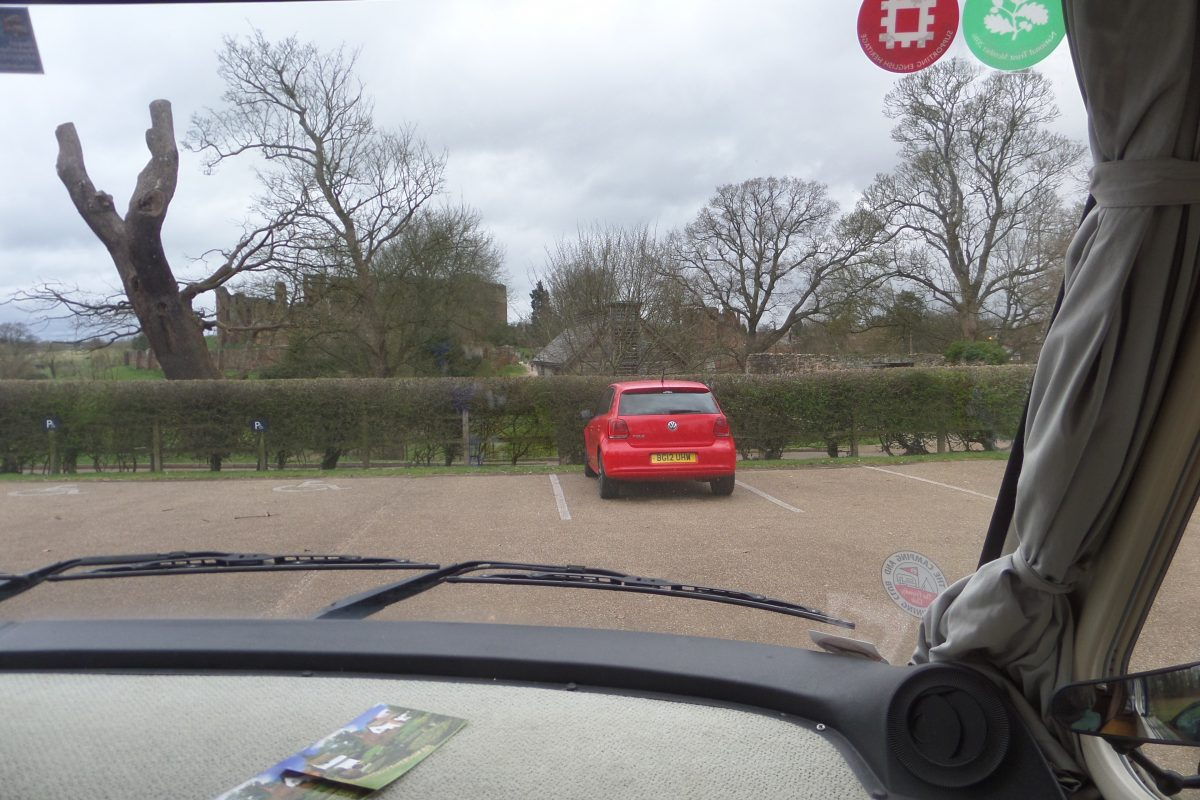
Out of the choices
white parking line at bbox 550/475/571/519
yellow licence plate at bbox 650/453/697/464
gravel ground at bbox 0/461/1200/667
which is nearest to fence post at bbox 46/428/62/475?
gravel ground at bbox 0/461/1200/667

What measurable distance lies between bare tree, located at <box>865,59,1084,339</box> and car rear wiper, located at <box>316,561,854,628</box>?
121 centimetres

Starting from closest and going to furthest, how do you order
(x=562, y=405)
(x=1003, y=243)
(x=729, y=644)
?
1. (x=729, y=644)
2. (x=1003, y=243)
3. (x=562, y=405)

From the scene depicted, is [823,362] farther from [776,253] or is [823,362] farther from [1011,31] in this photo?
[1011,31]

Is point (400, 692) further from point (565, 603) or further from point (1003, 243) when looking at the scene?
point (1003, 243)

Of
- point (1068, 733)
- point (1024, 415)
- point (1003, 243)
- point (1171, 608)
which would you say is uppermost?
point (1003, 243)

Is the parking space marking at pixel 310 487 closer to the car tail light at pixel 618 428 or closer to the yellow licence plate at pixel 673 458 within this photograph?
the car tail light at pixel 618 428

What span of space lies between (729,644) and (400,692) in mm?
935

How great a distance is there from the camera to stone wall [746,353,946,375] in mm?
3824

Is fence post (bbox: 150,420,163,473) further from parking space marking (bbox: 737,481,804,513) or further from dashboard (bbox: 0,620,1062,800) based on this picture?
parking space marking (bbox: 737,481,804,513)

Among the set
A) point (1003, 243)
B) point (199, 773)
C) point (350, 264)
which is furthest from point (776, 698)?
point (350, 264)

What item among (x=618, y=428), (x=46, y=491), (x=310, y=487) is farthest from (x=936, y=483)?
(x=46, y=491)

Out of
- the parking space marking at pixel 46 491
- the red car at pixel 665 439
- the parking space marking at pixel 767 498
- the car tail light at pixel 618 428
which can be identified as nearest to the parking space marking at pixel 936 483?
the parking space marking at pixel 767 498

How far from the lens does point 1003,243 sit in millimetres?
2818

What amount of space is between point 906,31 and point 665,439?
8.90ft
